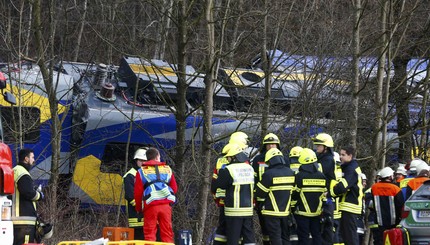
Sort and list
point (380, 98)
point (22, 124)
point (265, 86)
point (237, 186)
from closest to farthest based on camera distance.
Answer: point (237, 186) < point (22, 124) < point (265, 86) < point (380, 98)

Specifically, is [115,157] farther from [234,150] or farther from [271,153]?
[234,150]

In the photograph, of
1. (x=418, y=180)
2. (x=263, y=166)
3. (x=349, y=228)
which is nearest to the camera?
(x=263, y=166)

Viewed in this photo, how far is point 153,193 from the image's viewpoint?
41.4 feet

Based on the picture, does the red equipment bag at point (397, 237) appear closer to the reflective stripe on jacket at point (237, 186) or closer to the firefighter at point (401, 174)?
the reflective stripe on jacket at point (237, 186)

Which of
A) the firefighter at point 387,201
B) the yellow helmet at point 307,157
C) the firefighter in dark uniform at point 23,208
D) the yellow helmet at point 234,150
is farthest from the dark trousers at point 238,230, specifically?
the firefighter at point 387,201

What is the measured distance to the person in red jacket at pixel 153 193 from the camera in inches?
497

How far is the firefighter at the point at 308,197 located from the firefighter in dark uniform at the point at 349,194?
14.4 inches

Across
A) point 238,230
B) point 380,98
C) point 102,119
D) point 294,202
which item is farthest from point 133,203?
point 380,98

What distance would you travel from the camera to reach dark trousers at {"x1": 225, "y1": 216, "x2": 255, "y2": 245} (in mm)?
12500

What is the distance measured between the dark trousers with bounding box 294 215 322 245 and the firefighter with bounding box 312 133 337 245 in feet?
0.41

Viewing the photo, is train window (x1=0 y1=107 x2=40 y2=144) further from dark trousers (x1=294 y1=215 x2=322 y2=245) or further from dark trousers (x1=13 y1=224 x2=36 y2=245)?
dark trousers (x1=294 y1=215 x2=322 y2=245)

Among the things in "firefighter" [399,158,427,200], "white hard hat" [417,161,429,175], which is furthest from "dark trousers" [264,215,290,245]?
"white hard hat" [417,161,429,175]

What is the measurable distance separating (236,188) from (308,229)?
5.93ft

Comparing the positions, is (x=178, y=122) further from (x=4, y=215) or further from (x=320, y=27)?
(x=4, y=215)
